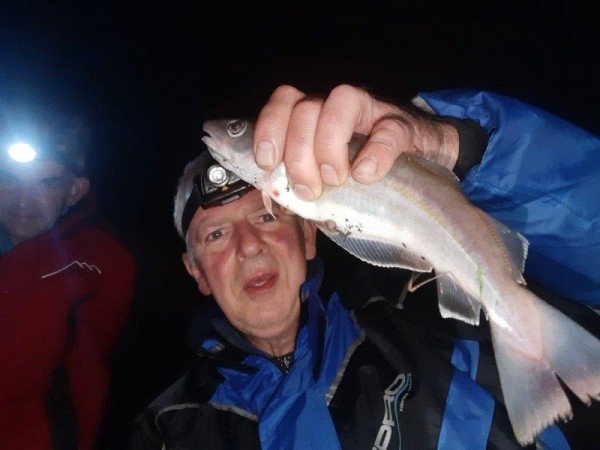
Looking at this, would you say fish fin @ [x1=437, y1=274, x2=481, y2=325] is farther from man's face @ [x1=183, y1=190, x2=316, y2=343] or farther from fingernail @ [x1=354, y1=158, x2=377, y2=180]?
man's face @ [x1=183, y1=190, x2=316, y2=343]

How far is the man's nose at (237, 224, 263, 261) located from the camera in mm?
2771

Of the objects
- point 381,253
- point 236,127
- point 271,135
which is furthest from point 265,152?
point 381,253

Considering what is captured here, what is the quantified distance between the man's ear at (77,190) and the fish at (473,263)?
373cm

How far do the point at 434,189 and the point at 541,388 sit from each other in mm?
807

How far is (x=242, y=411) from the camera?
254 centimetres

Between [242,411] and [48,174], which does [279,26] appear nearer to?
[48,174]

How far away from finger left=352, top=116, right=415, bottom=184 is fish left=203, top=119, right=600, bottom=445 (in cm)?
9

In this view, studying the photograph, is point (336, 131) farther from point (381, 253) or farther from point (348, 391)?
point (348, 391)

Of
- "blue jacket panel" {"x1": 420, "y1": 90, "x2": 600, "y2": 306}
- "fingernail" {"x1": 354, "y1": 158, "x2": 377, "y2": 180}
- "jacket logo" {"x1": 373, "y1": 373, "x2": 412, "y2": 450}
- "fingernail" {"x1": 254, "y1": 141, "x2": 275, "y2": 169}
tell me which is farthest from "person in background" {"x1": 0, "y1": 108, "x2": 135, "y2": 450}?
"blue jacket panel" {"x1": 420, "y1": 90, "x2": 600, "y2": 306}

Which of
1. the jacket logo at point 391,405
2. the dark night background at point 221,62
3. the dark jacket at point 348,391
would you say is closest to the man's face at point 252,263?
the dark jacket at point 348,391

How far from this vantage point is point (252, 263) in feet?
9.14

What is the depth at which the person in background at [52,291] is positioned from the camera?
3.40m

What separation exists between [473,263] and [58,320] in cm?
339

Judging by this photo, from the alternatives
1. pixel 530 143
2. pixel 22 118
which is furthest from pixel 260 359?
pixel 22 118
